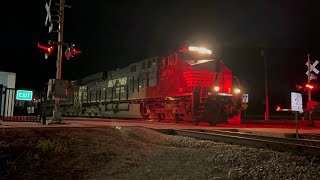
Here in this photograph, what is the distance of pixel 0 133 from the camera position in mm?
7766

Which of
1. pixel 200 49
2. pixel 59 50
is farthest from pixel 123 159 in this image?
pixel 200 49

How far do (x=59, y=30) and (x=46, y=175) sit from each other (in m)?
7.79

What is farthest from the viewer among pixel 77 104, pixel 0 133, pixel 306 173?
pixel 77 104

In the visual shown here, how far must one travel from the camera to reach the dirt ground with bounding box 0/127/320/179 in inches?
201

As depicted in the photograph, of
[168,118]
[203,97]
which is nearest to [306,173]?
[203,97]

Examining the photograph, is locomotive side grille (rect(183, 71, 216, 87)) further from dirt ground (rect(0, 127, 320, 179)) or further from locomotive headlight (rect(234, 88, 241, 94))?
dirt ground (rect(0, 127, 320, 179))

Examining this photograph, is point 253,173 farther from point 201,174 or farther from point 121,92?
point 121,92

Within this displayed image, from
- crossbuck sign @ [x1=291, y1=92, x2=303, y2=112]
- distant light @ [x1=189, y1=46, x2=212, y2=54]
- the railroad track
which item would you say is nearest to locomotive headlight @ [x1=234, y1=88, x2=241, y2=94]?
distant light @ [x1=189, y1=46, x2=212, y2=54]

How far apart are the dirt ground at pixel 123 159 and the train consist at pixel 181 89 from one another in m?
4.22

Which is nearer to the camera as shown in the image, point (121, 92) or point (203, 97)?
point (203, 97)

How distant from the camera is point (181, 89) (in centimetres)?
1571

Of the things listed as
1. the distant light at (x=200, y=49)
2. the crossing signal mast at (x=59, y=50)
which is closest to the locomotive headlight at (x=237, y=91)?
the distant light at (x=200, y=49)

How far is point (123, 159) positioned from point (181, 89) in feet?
30.6

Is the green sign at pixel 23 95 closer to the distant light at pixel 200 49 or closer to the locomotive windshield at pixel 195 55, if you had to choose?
the locomotive windshield at pixel 195 55
